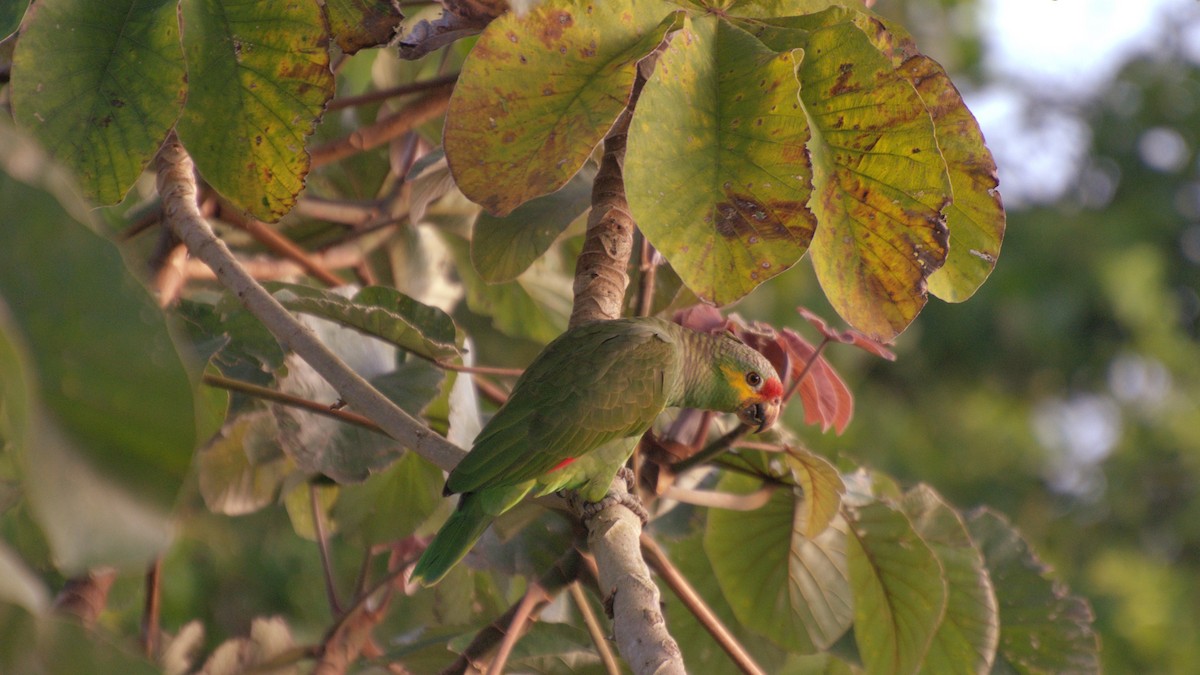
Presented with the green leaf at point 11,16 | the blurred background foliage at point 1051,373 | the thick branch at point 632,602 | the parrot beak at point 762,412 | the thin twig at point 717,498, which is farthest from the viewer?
the blurred background foliage at point 1051,373

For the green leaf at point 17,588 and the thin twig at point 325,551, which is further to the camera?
the thin twig at point 325,551

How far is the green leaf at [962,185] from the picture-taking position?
950 millimetres

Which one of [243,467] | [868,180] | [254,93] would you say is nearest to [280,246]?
[243,467]

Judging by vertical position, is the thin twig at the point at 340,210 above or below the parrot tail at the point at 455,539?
above

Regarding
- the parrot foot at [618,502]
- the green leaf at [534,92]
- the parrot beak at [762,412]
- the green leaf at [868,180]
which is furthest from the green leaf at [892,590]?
the green leaf at [534,92]

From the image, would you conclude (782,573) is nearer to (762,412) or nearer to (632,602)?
(762,412)

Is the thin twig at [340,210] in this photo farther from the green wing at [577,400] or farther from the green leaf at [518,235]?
the green wing at [577,400]

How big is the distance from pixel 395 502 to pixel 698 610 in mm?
457

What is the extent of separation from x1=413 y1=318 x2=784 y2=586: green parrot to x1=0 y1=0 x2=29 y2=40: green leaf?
1.84 feet

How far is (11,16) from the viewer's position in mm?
863

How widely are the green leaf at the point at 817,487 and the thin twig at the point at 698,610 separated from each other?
0.16 m

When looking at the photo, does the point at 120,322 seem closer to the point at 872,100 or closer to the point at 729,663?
the point at 872,100

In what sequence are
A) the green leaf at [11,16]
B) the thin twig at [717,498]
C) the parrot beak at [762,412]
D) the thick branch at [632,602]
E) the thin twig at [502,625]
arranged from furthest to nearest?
the parrot beak at [762,412] < the thin twig at [717,498] < the thin twig at [502,625] < the green leaf at [11,16] < the thick branch at [632,602]

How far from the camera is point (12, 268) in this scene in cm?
48
